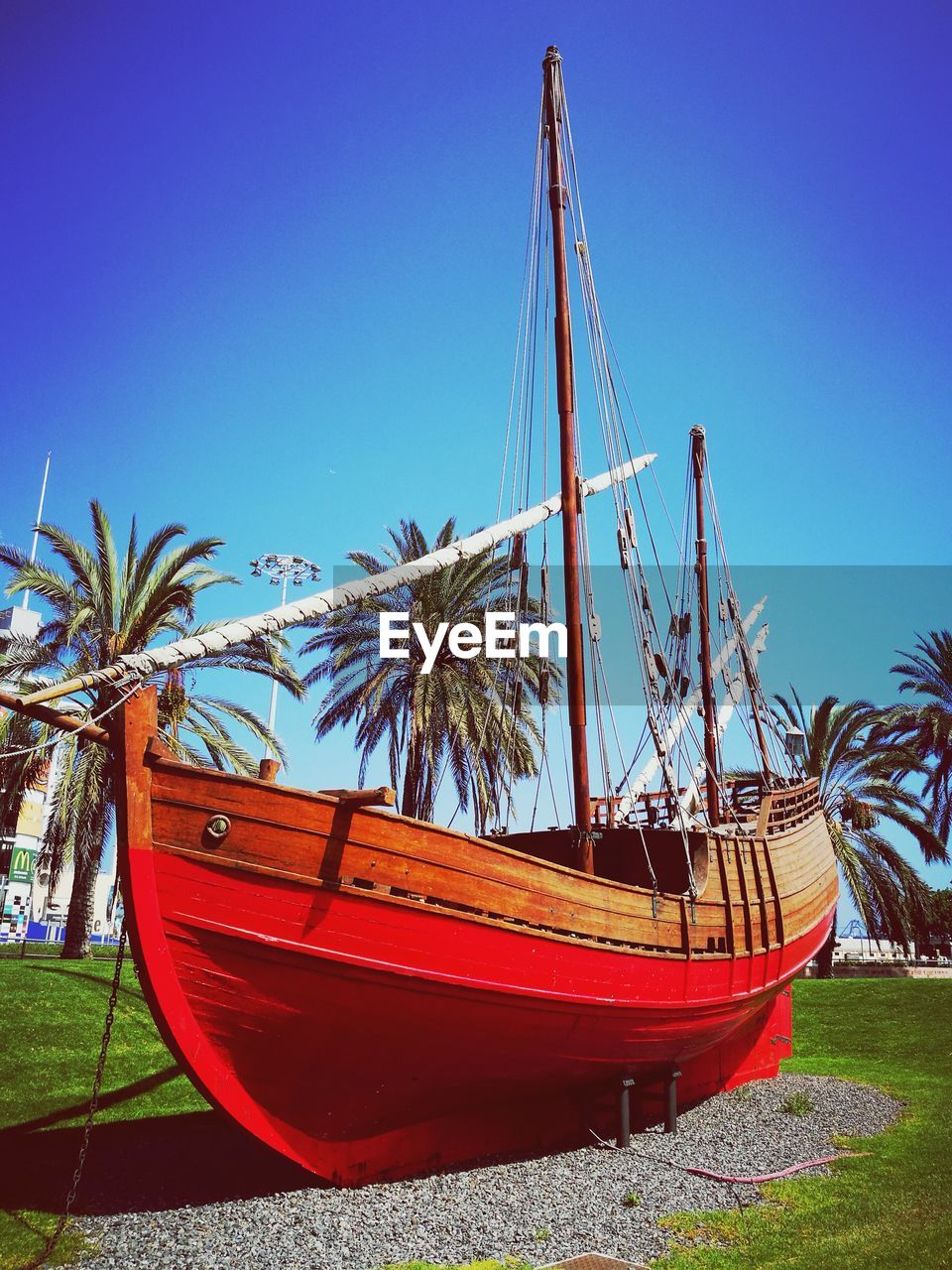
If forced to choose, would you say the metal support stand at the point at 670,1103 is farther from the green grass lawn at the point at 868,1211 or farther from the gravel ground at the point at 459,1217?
the green grass lawn at the point at 868,1211

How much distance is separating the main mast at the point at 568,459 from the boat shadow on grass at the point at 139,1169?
4542 millimetres

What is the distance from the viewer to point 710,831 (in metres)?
11.7

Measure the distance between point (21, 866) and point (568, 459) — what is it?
81.3 ft

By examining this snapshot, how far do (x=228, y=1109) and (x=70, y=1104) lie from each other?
174 inches

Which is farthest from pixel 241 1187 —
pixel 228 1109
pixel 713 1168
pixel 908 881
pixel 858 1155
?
pixel 908 881

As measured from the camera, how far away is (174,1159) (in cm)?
821

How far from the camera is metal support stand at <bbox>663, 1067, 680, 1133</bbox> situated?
10.6 metres

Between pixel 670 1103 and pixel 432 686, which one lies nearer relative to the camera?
pixel 670 1103

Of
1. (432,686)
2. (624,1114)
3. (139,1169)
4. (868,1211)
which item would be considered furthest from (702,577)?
(139,1169)

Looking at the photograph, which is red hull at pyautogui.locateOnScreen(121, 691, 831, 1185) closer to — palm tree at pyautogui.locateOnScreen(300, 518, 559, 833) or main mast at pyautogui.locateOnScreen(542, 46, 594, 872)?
main mast at pyautogui.locateOnScreen(542, 46, 594, 872)

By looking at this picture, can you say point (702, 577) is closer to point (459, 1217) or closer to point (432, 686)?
point (432, 686)

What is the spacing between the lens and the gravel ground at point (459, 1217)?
6152 millimetres

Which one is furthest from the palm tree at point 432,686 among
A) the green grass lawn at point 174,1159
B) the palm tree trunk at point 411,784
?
the green grass lawn at point 174,1159

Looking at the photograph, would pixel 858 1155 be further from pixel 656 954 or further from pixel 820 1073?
pixel 820 1073
